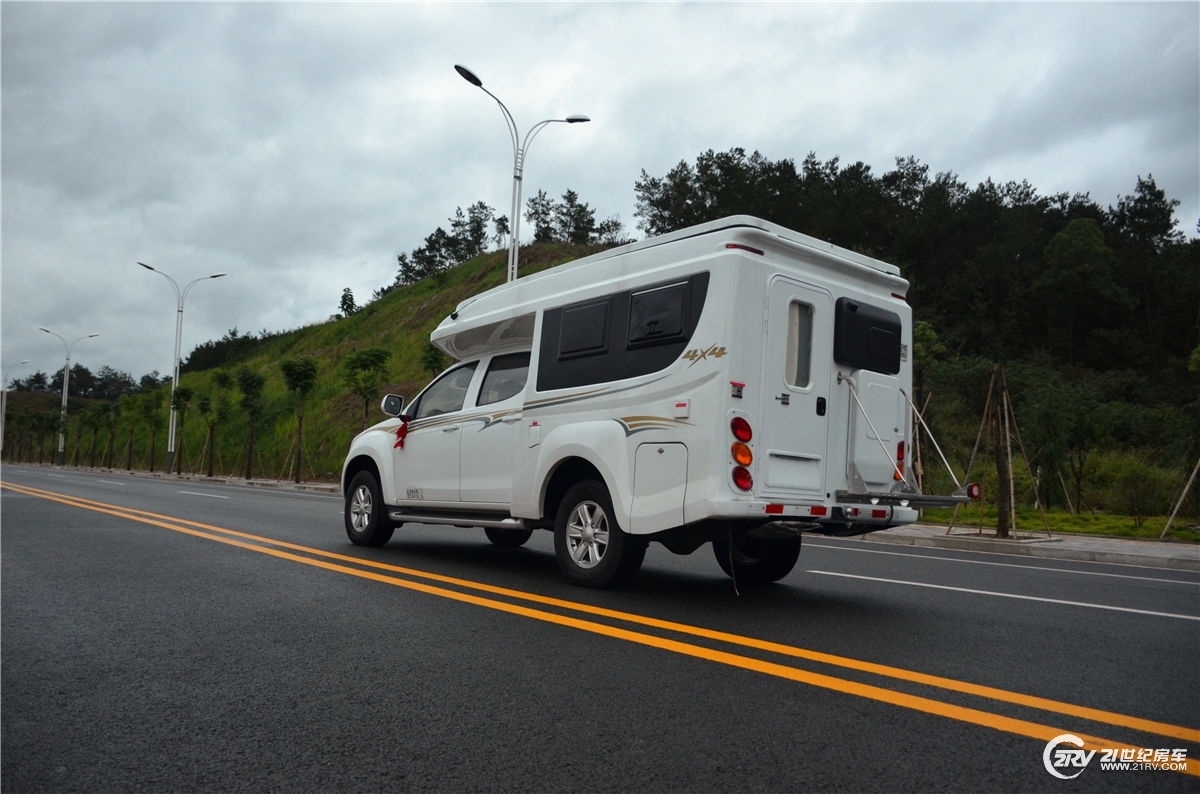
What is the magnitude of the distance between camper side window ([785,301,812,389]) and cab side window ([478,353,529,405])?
2576 millimetres

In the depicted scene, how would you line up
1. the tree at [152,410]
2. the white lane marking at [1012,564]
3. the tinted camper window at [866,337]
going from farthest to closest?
the tree at [152,410] → the white lane marking at [1012,564] → the tinted camper window at [866,337]

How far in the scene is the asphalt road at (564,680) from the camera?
122 inches

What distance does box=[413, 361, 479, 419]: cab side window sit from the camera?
8961mm

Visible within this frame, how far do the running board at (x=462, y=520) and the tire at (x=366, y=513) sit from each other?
0.17m

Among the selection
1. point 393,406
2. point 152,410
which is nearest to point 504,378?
point 393,406

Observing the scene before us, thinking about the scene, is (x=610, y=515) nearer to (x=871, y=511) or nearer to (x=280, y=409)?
(x=871, y=511)

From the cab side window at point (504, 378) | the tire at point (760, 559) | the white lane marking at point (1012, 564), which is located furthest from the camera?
the white lane marking at point (1012, 564)

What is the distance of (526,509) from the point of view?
7.57m

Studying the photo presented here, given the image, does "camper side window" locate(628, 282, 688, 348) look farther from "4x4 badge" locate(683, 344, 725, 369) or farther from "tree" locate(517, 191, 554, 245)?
"tree" locate(517, 191, 554, 245)

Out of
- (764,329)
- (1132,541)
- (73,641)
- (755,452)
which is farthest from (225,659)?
(1132,541)

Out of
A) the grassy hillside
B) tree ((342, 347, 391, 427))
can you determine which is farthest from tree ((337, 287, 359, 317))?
tree ((342, 347, 391, 427))

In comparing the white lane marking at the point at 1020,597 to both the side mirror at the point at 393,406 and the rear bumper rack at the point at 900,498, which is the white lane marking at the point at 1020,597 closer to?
the rear bumper rack at the point at 900,498

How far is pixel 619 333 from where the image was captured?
6.97 metres

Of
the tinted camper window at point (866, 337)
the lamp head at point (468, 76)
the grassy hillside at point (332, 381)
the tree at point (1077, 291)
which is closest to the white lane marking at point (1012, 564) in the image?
the tinted camper window at point (866, 337)
